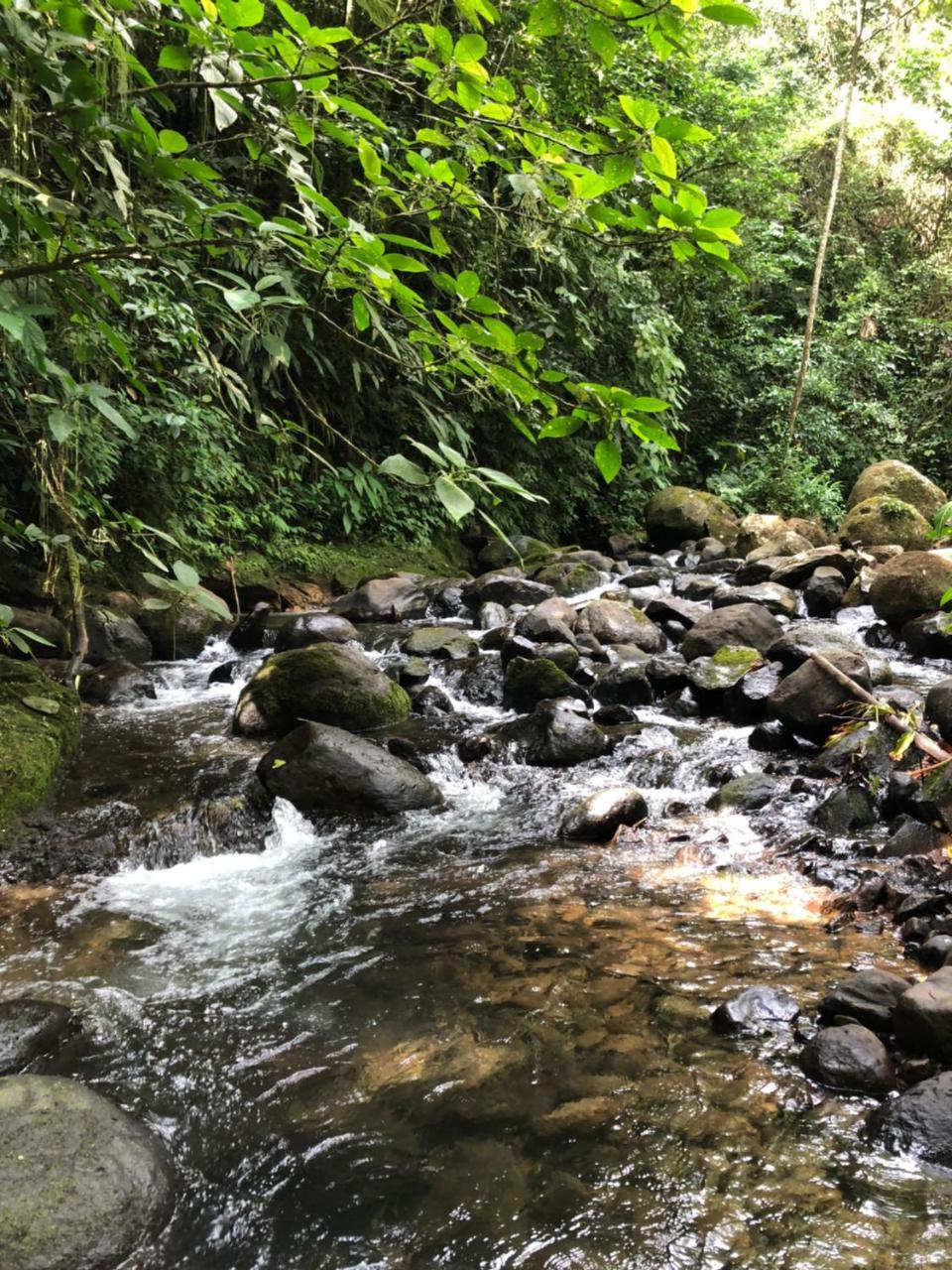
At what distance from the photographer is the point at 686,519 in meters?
14.2

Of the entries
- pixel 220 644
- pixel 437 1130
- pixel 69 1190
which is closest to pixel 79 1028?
pixel 69 1190

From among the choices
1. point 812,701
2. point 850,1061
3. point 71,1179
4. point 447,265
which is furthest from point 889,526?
point 71,1179

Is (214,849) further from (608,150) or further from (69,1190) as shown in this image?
(608,150)

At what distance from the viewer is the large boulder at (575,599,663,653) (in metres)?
8.62

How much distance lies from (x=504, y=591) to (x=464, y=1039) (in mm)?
8161

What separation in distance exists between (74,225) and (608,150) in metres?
1.82

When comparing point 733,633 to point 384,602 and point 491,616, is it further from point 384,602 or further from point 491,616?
point 384,602

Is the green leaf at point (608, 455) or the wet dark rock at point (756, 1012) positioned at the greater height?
the green leaf at point (608, 455)

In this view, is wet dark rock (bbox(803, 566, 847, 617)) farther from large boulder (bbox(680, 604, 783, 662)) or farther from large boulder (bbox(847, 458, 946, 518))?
large boulder (bbox(847, 458, 946, 518))

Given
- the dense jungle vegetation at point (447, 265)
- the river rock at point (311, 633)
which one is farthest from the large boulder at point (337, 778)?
the river rock at point (311, 633)

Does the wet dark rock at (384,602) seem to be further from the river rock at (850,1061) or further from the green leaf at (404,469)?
the green leaf at (404,469)

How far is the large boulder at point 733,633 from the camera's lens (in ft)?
25.5

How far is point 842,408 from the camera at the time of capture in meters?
17.6

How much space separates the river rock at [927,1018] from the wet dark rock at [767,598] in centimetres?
679
